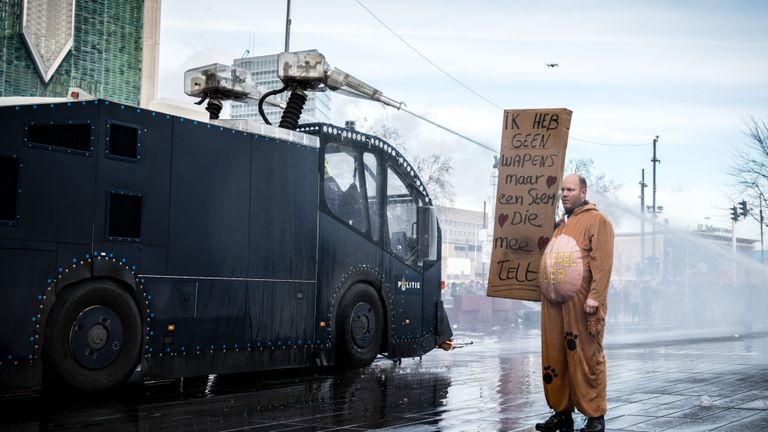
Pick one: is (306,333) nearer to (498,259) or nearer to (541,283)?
(498,259)

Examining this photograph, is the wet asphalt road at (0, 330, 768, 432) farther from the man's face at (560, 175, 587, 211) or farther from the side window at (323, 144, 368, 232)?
the side window at (323, 144, 368, 232)

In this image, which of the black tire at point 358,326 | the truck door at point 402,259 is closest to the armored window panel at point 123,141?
the black tire at point 358,326

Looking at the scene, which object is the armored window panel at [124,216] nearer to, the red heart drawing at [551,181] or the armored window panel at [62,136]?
the armored window panel at [62,136]

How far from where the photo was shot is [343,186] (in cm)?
1287

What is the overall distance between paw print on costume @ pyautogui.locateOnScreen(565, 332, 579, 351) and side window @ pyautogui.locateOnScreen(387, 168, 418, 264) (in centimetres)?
675

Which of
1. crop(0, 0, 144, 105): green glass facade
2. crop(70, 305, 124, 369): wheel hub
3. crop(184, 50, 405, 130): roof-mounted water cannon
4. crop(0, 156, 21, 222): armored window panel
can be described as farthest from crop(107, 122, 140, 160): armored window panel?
crop(0, 0, 144, 105): green glass facade

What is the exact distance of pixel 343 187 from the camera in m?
12.9

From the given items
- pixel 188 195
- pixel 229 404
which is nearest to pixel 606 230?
pixel 229 404

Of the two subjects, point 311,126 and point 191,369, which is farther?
point 311,126

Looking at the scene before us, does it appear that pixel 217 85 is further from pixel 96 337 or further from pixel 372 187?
pixel 96 337

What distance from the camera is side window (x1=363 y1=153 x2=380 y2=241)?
13.4 meters

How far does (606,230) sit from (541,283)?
2.29ft

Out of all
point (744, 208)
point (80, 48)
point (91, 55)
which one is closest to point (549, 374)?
point (80, 48)

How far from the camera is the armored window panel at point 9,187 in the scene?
8375 millimetres
